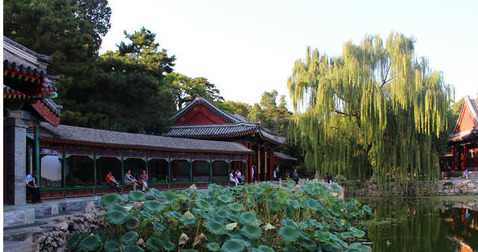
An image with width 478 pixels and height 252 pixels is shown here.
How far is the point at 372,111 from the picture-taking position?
16.6m

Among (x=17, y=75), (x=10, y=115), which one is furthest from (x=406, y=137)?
(x=17, y=75)

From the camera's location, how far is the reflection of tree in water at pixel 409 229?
8477 millimetres

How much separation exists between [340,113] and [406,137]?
256 centimetres

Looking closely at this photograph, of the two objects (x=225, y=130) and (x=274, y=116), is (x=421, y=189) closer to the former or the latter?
(x=225, y=130)

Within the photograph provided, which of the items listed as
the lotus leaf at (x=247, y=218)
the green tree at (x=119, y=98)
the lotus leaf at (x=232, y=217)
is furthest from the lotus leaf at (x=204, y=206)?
the green tree at (x=119, y=98)

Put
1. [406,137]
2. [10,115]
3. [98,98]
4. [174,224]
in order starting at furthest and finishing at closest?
[98,98], [406,137], [10,115], [174,224]

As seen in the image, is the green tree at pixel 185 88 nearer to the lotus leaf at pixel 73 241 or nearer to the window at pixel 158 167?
the window at pixel 158 167

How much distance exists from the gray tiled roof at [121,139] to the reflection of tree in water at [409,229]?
6328 millimetres

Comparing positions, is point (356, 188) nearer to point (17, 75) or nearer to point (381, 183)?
point (381, 183)

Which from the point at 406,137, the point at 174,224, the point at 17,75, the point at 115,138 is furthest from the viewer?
the point at 406,137

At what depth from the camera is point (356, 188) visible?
18.8 m

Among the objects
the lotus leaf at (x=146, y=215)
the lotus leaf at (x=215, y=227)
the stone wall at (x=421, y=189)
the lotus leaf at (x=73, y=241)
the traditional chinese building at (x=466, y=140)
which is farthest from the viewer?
the traditional chinese building at (x=466, y=140)

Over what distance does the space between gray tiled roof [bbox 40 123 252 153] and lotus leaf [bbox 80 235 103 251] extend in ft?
18.2

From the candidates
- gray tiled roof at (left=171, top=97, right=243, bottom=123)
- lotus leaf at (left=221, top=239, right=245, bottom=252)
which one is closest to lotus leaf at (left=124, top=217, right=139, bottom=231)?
lotus leaf at (left=221, top=239, right=245, bottom=252)
